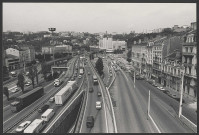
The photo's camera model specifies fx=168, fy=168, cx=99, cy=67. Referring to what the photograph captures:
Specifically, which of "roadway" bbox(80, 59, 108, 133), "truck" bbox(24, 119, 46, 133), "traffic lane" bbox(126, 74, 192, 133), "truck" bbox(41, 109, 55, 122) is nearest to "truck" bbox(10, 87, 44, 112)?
"truck" bbox(41, 109, 55, 122)

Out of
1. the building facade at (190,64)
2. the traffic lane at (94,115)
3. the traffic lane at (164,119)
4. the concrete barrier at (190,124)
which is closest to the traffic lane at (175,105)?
the traffic lane at (164,119)

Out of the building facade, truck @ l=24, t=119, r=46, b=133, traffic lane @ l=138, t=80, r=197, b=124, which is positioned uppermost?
the building facade

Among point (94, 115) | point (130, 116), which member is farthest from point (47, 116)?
point (130, 116)

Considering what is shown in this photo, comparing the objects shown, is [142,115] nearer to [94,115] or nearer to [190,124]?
[190,124]

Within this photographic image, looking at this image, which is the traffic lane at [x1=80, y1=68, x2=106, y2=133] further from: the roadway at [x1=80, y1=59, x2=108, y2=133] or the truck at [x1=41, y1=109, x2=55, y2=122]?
the truck at [x1=41, y1=109, x2=55, y2=122]

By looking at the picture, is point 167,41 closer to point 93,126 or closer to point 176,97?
point 176,97

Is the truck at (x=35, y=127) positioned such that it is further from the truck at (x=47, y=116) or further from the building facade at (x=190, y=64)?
the building facade at (x=190, y=64)
